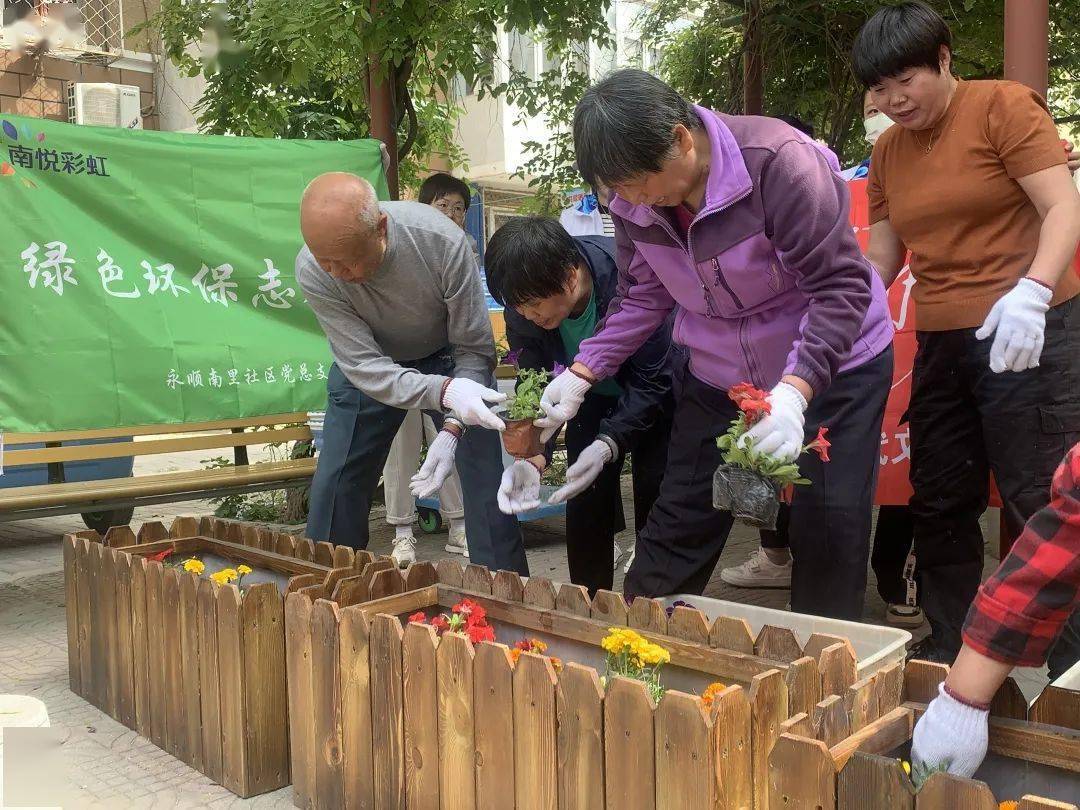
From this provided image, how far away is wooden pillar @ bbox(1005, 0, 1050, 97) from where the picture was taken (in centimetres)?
359

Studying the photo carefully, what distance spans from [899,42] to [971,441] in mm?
1160

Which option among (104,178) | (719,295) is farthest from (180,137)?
(719,295)

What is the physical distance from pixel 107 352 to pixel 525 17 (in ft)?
9.09

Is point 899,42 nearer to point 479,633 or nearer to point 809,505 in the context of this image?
point 809,505

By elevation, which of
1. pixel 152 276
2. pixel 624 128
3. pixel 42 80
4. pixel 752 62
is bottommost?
pixel 152 276

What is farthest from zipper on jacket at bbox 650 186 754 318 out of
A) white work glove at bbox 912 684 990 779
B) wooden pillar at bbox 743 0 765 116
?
wooden pillar at bbox 743 0 765 116

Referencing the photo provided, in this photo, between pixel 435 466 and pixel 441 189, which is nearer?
pixel 435 466

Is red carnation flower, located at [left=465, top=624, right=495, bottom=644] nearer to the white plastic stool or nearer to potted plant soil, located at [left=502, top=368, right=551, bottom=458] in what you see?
potted plant soil, located at [left=502, top=368, right=551, bottom=458]

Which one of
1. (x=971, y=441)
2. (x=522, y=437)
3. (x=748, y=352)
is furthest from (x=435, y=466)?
(x=971, y=441)

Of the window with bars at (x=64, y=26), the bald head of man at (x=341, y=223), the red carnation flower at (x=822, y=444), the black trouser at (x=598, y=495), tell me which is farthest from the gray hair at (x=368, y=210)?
the window with bars at (x=64, y=26)

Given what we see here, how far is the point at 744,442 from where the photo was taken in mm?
2230

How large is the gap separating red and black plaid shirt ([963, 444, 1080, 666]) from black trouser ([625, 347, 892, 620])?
1.12 m

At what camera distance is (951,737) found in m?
1.48

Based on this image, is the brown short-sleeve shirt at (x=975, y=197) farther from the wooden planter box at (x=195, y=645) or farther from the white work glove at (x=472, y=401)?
the wooden planter box at (x=195, y=645)
